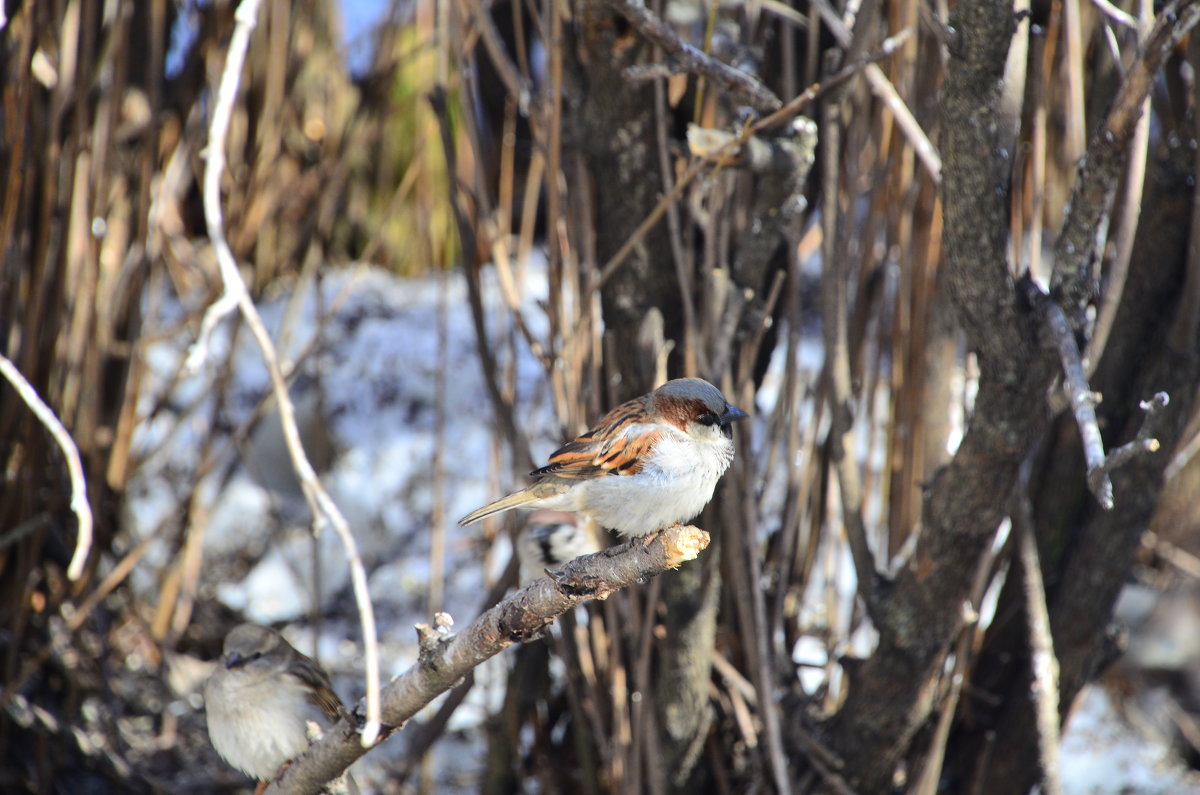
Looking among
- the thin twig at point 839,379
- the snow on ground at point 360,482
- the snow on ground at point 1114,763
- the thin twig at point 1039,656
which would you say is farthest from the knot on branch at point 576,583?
the snow on ground at point 1114,763

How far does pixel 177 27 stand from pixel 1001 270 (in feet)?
Result: 7.56

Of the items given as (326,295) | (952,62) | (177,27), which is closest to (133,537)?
(326,295)

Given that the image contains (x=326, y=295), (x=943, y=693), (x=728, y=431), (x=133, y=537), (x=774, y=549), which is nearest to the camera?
(x=728, y=431)

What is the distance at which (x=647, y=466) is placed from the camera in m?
1.48

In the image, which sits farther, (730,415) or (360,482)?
(360,482)

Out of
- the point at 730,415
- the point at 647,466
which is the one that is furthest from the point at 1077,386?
the point at 647,466

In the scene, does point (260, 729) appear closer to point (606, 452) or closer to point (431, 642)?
point (431, 642)

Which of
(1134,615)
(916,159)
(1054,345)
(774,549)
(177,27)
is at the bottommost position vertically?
(1134,615)

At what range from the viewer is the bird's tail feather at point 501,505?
4.83 ft

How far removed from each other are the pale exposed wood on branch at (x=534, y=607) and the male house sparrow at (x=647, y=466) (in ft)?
0.51

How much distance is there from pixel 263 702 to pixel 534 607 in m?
0.91

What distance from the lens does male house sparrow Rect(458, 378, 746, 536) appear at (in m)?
1.47

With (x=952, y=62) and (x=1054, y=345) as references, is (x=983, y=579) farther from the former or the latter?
(x=952, y=62)

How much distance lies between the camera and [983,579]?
1816 millimetres
